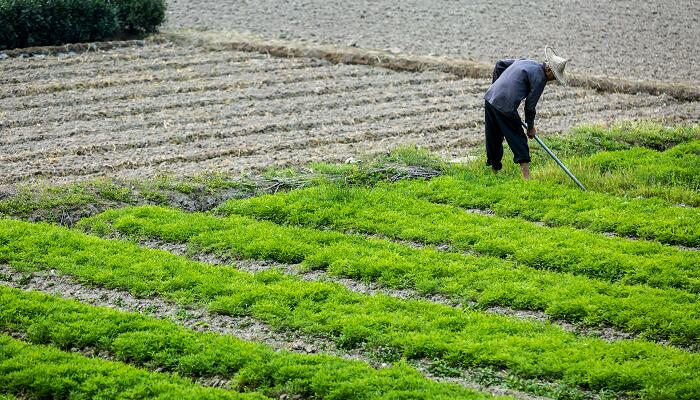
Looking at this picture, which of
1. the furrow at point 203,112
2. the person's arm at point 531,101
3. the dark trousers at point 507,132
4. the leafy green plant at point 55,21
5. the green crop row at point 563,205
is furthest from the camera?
the leafy green plant at point 55,21

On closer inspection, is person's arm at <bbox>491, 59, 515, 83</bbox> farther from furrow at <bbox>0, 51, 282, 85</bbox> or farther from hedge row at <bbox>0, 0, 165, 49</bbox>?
hedge row at <bbox>0, 0, 165, 49</bbox>

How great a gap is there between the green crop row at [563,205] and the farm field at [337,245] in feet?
0.12

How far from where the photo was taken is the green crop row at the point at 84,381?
23.1ft

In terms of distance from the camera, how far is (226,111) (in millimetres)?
15266

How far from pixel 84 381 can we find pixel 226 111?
8.58 meters

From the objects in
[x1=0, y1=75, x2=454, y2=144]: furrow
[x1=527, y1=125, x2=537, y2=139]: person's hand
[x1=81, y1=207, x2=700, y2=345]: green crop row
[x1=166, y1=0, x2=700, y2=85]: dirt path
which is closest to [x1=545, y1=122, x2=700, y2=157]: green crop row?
[x1=527, y1=125, x2=537, y2=139]: person's hand

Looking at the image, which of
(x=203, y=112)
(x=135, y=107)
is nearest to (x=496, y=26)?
(x=203, y=112)

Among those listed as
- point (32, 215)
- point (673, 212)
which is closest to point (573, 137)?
point (673, 212)

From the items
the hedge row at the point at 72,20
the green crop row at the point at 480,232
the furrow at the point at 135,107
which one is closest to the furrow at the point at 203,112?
the furrow at the point at 135,107

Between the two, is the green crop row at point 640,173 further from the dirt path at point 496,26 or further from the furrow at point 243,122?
the dirt path at point 496,26

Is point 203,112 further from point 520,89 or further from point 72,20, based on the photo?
point 72,20

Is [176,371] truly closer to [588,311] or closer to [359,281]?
[359,281]

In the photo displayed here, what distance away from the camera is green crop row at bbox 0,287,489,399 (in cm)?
711

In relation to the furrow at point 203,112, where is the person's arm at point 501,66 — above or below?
above
